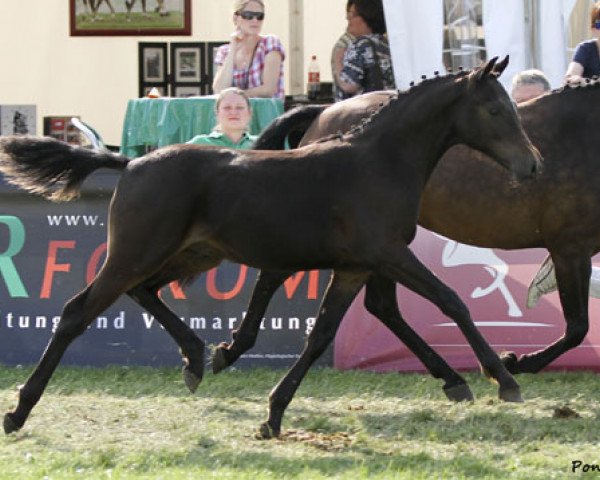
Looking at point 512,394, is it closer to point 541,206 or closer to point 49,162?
point 541,206

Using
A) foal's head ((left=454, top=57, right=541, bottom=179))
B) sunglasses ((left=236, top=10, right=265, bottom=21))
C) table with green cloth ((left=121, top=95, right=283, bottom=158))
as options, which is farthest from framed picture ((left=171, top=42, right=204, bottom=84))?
foal's head ((left=454, top=57, right=541, bottom=179))

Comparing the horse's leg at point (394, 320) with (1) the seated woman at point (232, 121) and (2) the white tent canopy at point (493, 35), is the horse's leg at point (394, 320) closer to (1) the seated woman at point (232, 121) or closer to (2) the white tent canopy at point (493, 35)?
(1) the seated woman at point (232, 121)

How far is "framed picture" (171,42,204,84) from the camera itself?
1184 cm

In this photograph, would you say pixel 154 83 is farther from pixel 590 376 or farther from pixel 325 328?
pixel 325 328

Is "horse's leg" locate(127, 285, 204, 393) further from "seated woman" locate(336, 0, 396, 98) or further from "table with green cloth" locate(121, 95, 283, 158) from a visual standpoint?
"seated woman" locate(336, 0, 396, 98)

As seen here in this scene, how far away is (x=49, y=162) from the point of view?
6.38 meters

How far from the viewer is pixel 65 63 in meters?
12.0

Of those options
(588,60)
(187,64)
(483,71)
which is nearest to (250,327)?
(483,71)

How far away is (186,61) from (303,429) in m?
6.16

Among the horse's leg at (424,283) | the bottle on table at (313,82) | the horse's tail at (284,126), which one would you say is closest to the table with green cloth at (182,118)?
the bottle on table at (313,82)

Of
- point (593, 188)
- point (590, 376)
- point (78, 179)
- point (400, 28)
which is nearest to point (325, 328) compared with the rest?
point (78, 179)

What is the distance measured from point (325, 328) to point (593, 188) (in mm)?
1902

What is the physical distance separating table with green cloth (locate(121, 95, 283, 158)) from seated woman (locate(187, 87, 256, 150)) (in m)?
0.95

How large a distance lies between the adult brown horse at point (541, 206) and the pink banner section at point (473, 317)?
74 centimetres
